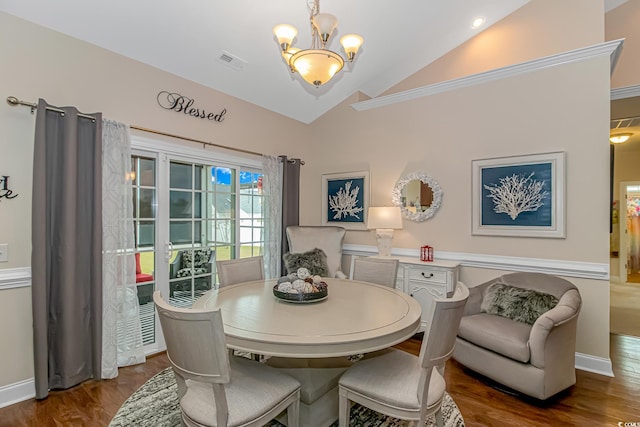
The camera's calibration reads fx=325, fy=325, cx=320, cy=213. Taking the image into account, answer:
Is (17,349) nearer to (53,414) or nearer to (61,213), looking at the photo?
(53,414)

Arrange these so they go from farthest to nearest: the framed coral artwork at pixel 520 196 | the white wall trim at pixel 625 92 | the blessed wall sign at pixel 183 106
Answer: the white wall trim at pixel 625 92, the blessed wall sign at pixel 183 106, the framed coral artwork at pixel 520 196

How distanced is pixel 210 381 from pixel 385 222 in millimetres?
2845

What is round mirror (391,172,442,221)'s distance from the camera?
3895mm

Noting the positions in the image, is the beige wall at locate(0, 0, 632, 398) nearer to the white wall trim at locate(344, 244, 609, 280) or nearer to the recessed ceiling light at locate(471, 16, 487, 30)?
the white wall trim at locate(344, 244, 609, 280)

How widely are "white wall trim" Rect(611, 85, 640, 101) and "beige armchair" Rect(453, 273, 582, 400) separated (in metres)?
2.41

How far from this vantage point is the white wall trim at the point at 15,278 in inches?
94.0

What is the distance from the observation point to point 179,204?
138 inches

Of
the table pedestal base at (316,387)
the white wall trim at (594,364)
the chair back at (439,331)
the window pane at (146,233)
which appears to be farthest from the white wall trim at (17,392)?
the white wall trim at (594,364)

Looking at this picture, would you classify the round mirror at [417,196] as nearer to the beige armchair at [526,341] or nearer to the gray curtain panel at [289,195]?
the beige armchair at [526,341]

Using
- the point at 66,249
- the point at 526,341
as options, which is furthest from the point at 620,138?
the point at 66,249

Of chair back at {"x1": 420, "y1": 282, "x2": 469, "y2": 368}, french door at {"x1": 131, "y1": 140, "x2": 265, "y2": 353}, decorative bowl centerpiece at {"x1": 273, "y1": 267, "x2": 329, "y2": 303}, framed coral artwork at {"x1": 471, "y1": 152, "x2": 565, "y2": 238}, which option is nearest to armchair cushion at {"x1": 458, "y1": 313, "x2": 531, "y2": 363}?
framed coral artwork at {"x1": 471, "y1": 152, "x2": 565, "y2": 238}

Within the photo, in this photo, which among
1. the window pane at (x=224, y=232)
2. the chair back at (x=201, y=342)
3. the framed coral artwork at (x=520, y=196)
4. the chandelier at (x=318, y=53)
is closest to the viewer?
the chair back at (x=201, y=342)

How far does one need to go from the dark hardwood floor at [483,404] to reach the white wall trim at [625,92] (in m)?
2.91

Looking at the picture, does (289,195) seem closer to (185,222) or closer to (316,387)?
(185,222)
